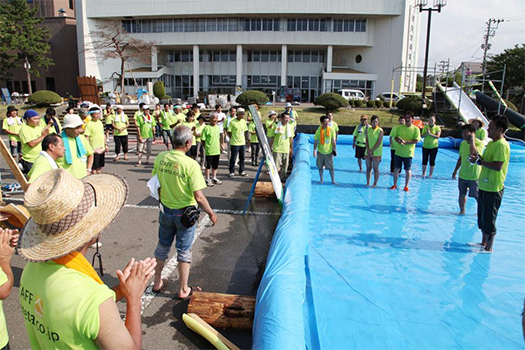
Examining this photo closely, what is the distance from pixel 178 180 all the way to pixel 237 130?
662cm

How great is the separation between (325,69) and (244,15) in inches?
476

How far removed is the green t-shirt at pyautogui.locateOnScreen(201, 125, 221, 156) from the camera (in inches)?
380

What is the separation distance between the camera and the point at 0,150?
203 inches

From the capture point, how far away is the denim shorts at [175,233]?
14.1ft

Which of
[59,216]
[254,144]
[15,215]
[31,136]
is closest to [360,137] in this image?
[254,144]

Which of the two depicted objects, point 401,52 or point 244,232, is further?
point 401,52

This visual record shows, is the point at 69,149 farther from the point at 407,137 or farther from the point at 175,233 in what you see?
the point at 407,137

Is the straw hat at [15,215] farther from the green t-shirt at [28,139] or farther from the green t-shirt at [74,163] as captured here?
the green t-shirt at [28,139]

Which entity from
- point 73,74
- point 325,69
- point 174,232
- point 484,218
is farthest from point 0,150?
point 73,74

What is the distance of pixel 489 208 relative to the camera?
223 inches

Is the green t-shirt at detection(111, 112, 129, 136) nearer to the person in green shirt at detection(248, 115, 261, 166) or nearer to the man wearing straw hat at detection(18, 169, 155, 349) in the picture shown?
the person in green shirt at detection(248, 115, 261, 166)

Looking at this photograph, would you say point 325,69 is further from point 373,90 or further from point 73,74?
point 73,74

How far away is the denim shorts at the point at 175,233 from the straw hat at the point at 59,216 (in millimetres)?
2498

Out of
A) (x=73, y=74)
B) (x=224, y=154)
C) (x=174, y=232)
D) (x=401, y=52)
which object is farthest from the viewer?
(x=73, y=74)
